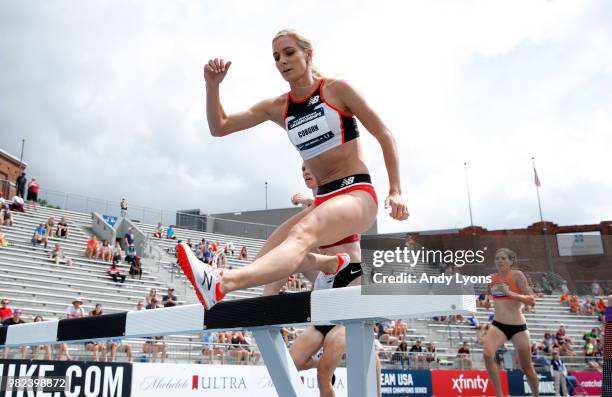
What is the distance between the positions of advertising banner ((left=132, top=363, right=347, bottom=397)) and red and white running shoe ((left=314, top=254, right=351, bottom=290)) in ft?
17.1

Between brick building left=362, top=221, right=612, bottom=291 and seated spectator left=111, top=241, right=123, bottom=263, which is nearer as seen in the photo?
seated spectator left=111, top=241, right=123, bottom=263

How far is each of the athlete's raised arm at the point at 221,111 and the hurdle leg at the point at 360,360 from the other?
1548 millimetres

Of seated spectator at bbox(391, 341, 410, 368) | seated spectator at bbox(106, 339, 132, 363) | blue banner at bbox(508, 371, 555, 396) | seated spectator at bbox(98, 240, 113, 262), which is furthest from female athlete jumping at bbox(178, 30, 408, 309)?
seated spectator at bbox(98, 240, 113, 262)

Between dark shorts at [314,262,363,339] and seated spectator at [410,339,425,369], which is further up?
dark shorts at [314,262,363,339]

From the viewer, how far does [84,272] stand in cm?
1780

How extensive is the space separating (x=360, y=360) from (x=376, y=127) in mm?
1253

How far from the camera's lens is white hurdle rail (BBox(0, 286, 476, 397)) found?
238cm

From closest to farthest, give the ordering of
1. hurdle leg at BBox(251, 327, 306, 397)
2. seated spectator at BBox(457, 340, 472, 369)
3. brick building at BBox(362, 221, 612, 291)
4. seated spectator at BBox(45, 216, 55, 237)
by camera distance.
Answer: hurdle leg at BBox(251, 327, 306, 397), seated spectator at BBox(457, 340, 472, 369), seated spectator at BBox(45, 216, 55, 237), brick building at BBox(362, 221, 612, 291)

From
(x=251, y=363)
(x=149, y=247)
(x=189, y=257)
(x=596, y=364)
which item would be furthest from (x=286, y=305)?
(x=149, y=247)

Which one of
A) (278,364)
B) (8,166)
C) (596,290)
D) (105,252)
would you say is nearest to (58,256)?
(105,252)

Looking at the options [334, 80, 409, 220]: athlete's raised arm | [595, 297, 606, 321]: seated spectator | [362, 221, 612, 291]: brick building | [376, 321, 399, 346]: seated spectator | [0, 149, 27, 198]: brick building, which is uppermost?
[0, 149, 27, 198]: brick building

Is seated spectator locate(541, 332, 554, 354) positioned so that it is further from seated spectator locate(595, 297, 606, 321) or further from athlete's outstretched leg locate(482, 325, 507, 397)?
athlete's outstretched leg locate(482, 325, 507, 397)

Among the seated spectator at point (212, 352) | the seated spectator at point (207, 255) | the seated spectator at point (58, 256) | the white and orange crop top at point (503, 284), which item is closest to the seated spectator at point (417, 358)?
the seated spectator at point (212, 352)

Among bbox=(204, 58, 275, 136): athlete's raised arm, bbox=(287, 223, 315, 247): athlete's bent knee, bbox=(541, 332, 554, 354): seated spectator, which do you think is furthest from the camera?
bbox=(541, 332, 554, 354): seated spectator
